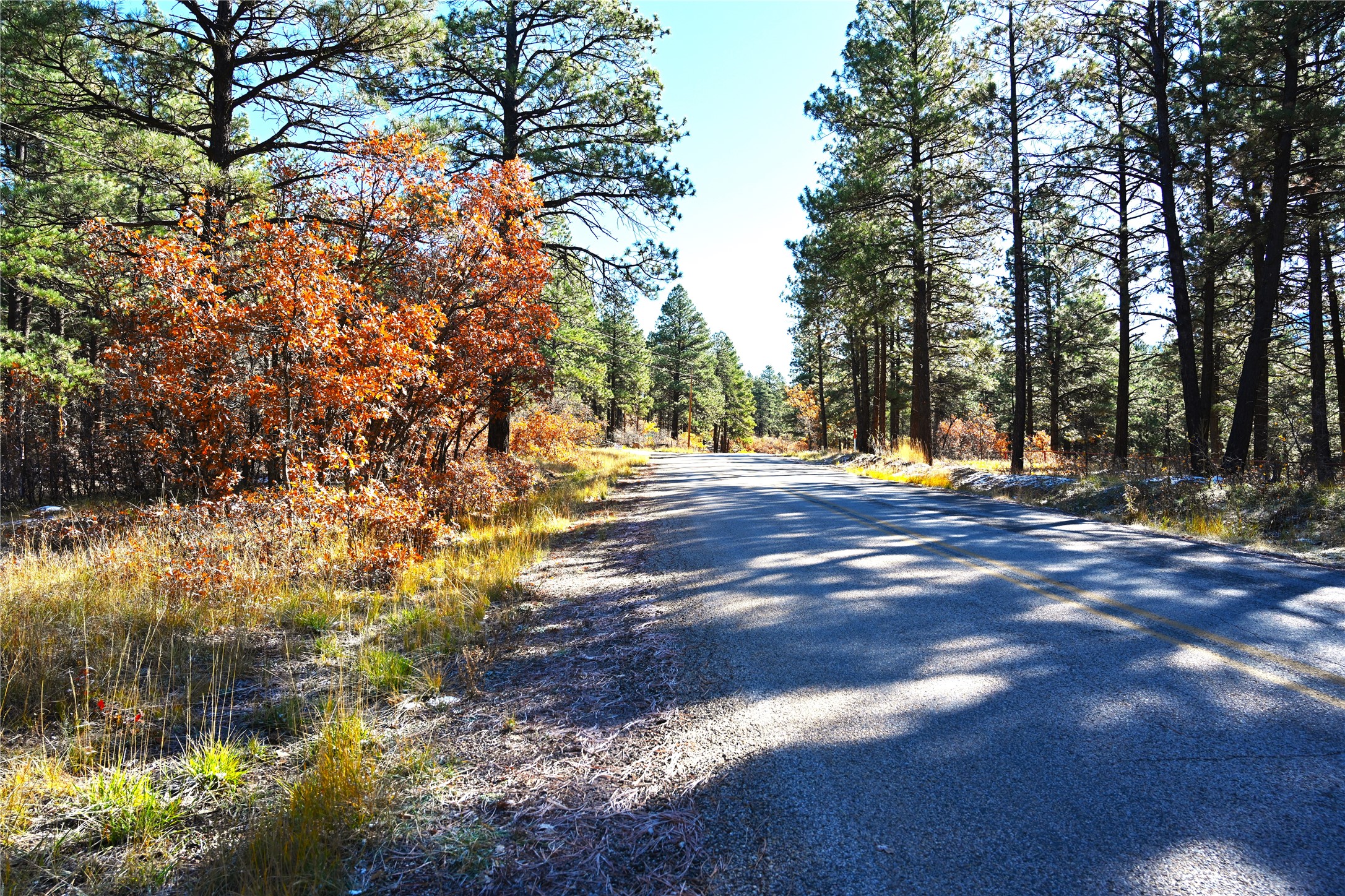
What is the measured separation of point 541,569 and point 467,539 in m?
1.90

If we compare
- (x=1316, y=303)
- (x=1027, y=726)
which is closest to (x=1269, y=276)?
(x=1316, y=303)

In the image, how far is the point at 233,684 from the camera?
159 inches

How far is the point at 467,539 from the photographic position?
8.76 m

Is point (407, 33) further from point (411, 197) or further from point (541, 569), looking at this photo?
point (541, 569)

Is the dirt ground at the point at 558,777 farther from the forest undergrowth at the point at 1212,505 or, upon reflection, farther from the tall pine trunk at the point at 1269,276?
the tall pine trunk at the point at 1269,276

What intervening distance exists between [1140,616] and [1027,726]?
2.23m

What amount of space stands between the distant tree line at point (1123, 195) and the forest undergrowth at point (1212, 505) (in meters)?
1.75

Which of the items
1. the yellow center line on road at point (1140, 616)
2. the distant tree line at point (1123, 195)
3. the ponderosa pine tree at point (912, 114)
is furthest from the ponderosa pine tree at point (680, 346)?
the yellow center line on road at point (1140, 616)

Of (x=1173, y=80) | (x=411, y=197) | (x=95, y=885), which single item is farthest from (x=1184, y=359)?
(x=95, y=885)

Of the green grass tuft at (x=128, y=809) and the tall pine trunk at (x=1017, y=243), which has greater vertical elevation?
the tall pine trunk at (x=1017, y=243)

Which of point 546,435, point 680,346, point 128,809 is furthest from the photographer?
point 680,346

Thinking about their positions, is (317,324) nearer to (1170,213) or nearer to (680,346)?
(1170,213)

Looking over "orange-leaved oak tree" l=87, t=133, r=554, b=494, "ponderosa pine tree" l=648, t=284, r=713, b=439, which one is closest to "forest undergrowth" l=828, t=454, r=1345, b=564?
"orange-leaved oak tree" l=87, t=133, r=554, b=494

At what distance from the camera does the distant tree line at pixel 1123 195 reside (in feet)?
37.4
